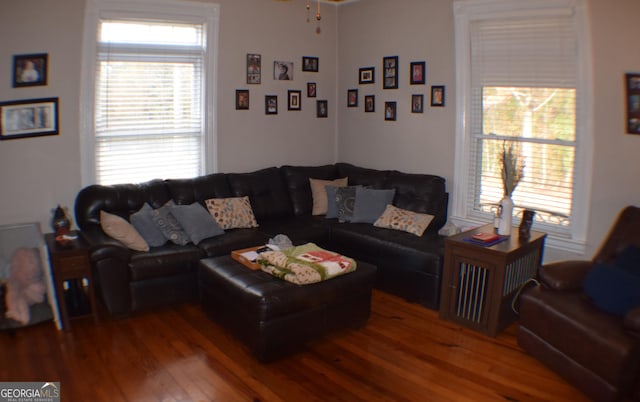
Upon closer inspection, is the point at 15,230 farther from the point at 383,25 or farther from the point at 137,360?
the point at 383,25

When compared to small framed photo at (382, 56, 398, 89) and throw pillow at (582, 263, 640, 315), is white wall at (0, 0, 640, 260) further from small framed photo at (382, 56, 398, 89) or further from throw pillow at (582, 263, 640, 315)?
throw pillow at (582, 263, 640, 315)

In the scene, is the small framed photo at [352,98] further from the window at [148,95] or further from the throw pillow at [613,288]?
the throw pillow at [613,288]

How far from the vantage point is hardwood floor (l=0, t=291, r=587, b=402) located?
3.08 m

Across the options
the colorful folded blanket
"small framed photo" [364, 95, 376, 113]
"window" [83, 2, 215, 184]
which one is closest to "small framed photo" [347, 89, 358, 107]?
"small framed photo" [364, 95, 376, 113]

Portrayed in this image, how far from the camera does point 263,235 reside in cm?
466

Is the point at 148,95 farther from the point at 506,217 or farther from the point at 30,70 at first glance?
the point at 506,217

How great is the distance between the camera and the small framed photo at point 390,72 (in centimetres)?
552

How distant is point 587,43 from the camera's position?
13.3 feet

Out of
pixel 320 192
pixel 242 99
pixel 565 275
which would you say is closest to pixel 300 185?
pixel 320 192

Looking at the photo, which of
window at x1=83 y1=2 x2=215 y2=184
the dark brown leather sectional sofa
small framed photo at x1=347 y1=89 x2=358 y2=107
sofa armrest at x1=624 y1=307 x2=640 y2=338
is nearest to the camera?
sofa armrest at x1=624 y1=307 x2=640 y2=338

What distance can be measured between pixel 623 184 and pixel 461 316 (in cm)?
163

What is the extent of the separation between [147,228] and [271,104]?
2171 millimetres

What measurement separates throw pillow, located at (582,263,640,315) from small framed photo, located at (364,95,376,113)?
3168mm

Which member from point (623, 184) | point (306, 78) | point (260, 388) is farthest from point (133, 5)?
point (623, 184)
